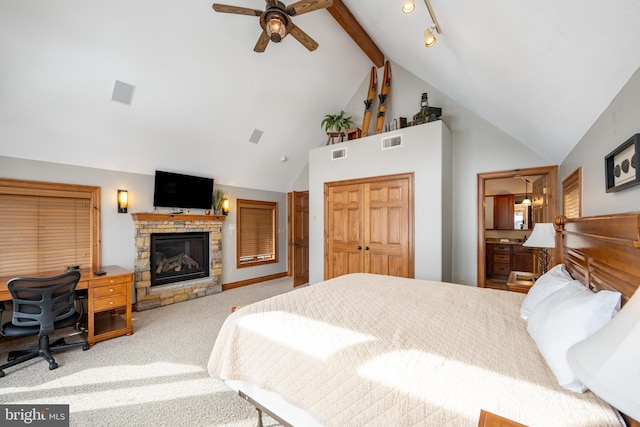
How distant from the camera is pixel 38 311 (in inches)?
101

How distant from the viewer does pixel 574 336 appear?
103 centimetres

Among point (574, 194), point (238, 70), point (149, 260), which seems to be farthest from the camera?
point (149, 260)

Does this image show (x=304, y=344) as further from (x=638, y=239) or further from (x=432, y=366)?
(x=638, y=239)

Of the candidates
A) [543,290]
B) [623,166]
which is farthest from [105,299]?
[623,166]

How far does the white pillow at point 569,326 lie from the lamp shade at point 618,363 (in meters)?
0.45

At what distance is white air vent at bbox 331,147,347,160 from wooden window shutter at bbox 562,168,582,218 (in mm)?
2977

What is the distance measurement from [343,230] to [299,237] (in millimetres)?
1702

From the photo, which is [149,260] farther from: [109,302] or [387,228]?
[387,228]

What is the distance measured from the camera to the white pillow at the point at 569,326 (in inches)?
38.2

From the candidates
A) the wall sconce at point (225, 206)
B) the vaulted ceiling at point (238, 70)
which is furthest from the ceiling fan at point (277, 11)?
the wall sconce at point (225, 206)

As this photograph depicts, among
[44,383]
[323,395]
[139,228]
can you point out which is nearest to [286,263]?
[139,228]

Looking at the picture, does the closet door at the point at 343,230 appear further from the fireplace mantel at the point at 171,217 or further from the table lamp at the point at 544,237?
the table lamp at the point at 544,237

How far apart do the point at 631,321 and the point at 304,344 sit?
1.21 m

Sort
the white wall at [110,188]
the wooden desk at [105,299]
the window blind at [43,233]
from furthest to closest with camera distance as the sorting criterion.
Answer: the white wall at [110,188] < the window blind at [43,233] < the wooden desk at [105,299]
